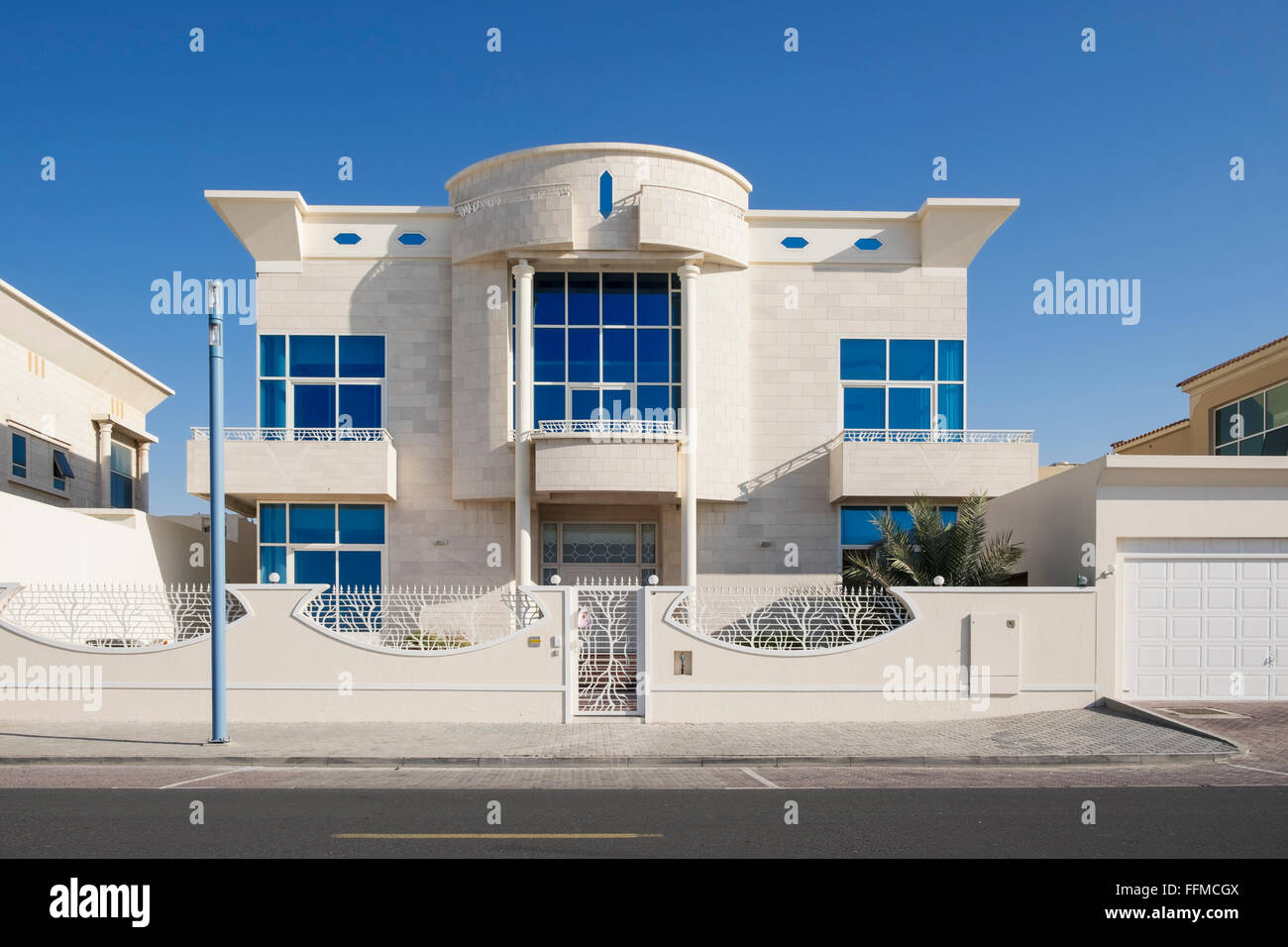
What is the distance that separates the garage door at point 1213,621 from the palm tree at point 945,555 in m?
1.86

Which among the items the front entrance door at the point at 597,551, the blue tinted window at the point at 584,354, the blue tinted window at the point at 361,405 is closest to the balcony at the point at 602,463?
the blue tinted window at the point at 584,354

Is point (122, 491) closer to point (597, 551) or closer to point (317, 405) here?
point (317, 405)

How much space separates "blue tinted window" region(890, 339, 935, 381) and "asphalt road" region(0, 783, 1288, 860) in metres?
13.5

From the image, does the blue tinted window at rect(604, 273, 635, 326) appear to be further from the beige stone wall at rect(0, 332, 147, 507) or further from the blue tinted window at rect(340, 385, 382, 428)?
the beige stone wall at rect(0, 332, 147, 507)

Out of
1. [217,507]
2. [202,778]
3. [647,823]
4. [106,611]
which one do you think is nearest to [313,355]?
[106,611]

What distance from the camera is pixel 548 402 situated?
2100 centimetres

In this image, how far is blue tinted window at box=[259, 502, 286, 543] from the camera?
2075 centimetres

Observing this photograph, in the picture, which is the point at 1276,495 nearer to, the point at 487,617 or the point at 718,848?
the point at 718,848

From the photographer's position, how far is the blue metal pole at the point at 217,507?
1098 centimetres

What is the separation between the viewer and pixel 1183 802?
838 cm

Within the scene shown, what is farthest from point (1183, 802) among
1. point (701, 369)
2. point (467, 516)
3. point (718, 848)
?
point (467, 516)

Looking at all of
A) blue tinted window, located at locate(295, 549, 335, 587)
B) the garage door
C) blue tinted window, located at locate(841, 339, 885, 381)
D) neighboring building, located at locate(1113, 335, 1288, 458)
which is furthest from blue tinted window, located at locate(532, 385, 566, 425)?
neighboring building, located at locate(1113, 335, 1288, 458)

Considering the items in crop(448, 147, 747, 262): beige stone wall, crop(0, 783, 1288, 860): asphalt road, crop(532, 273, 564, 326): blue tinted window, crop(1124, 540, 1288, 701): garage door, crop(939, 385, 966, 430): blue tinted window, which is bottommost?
crop(0, 783, 1288, 860): asphalt road
